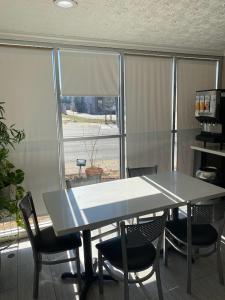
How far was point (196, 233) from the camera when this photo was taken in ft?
6.82

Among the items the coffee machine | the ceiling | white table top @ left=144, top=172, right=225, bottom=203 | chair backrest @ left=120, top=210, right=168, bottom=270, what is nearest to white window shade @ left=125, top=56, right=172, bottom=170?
the ceiling

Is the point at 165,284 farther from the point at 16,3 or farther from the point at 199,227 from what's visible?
the point at 16,3

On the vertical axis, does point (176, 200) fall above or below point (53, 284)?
above

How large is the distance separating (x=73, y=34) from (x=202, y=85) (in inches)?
86.9

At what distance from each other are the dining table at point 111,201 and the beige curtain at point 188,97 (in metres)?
1.34

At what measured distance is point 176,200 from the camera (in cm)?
202

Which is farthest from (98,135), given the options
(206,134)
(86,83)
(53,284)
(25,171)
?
(53,284)

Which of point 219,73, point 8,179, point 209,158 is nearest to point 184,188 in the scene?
point 209,158

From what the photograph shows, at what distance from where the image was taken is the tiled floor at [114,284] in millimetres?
1986

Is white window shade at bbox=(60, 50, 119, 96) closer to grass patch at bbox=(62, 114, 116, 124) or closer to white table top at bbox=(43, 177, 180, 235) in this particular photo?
grass patch at bbox=(62, 114, 116, 124)

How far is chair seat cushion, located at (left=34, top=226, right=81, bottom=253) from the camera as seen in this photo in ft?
6.31

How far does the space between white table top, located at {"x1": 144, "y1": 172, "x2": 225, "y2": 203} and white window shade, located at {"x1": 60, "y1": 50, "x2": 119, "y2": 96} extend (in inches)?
52.4

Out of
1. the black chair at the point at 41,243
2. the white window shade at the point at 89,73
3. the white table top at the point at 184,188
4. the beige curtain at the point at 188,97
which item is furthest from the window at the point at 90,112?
the beige curtain at the point at 188,97

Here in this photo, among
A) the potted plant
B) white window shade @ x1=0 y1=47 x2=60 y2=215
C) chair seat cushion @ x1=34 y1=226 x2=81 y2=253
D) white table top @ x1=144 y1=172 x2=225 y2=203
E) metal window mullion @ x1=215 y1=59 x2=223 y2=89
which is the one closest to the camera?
chair seat cushion @ x1=34 y1=226 x2=81 y2=253
